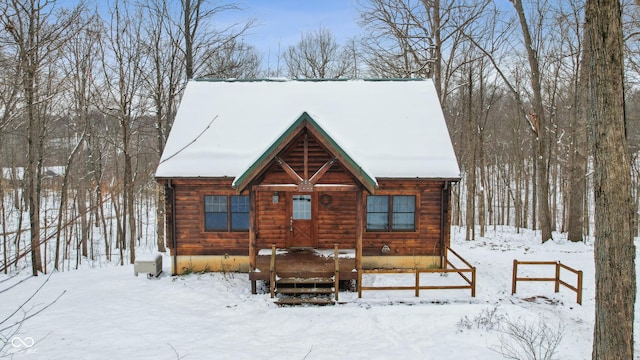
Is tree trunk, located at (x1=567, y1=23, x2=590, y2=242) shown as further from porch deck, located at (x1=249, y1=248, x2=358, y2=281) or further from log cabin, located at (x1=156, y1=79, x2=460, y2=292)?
porch deck, located at (x1=249, y1=248, x2=358, y2=281)

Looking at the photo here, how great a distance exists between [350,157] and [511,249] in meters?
11.4

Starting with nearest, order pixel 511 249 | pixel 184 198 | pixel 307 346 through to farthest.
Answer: pixel 307 346
pixel 184 198
pixel 511 249

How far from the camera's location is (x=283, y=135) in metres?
10.4

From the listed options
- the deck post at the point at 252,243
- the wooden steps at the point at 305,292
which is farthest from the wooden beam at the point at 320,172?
the wooden steps at the point at 305,292

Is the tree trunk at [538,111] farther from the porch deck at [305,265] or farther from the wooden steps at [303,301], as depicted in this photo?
the wooden steps at [303,301]

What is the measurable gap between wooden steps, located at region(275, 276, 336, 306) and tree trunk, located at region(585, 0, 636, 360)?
6229 millimetres

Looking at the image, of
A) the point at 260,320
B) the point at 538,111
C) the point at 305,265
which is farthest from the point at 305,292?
the point at 538,111

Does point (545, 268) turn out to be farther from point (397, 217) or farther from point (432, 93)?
point (432, 93)

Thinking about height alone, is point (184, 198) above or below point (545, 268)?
above

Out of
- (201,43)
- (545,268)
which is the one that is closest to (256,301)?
(545,268)

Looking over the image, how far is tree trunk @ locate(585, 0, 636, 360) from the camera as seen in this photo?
5543mm

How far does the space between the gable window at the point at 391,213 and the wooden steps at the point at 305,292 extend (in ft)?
9.94

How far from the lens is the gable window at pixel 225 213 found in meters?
12.8

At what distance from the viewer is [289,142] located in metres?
10.6
